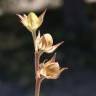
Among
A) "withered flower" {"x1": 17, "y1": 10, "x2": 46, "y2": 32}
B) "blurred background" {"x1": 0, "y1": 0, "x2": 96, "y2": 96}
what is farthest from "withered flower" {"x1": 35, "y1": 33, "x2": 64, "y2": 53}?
"blurred background" {"x1": 0, "y1": 0, "x2": 96, "y2": 96}

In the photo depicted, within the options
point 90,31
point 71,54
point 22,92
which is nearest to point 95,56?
point 71,54

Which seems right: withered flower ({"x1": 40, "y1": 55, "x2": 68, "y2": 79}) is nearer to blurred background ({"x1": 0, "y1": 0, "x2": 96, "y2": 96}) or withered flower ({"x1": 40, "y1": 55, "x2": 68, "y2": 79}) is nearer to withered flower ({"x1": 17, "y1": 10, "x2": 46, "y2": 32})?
withered flower ({"x1": 17, "y1": 10, "x2": 46, "y2": 32})

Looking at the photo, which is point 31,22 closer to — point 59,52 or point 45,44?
point 45,44

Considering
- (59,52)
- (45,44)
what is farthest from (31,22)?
(59,52)

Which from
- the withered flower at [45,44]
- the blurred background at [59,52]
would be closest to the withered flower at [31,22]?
the withered flower at [45,44]

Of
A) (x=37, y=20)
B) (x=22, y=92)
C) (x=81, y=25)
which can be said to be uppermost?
(x=81, y=25)

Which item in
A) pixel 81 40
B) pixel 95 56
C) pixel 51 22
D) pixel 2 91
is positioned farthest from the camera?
pixel 51 22

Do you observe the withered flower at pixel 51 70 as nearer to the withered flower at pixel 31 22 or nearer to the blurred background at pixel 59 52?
the withered flower at pixel 31 22

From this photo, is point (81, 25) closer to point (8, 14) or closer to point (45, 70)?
point (8, 14)
